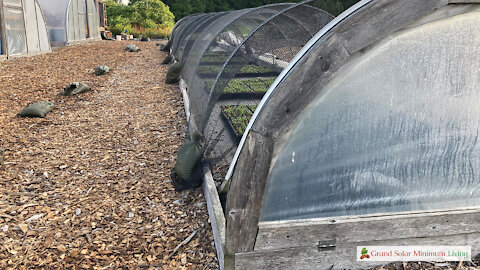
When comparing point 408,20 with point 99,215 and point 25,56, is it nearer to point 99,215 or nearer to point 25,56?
point 99,215

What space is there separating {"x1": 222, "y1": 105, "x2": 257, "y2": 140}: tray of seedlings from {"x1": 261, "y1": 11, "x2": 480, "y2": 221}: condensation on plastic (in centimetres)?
205

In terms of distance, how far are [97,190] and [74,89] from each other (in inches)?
171

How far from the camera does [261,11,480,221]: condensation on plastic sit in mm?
2283

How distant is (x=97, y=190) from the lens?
3740mm

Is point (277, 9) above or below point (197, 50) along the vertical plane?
above

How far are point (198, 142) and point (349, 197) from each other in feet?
6.26

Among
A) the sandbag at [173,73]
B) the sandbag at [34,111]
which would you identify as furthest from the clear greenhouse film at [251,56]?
the sandbag at [173,73]

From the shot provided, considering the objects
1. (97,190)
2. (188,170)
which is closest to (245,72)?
(188,170)

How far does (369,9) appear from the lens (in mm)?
2080

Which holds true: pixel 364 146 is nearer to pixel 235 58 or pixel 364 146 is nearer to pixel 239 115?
pixel 235 58

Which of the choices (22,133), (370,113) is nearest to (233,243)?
(370,113)

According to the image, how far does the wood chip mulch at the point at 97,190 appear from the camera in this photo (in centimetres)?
282

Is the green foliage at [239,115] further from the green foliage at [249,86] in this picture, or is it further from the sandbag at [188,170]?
the sandbag at [188,170]

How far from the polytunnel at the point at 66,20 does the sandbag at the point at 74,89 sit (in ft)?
27.4
